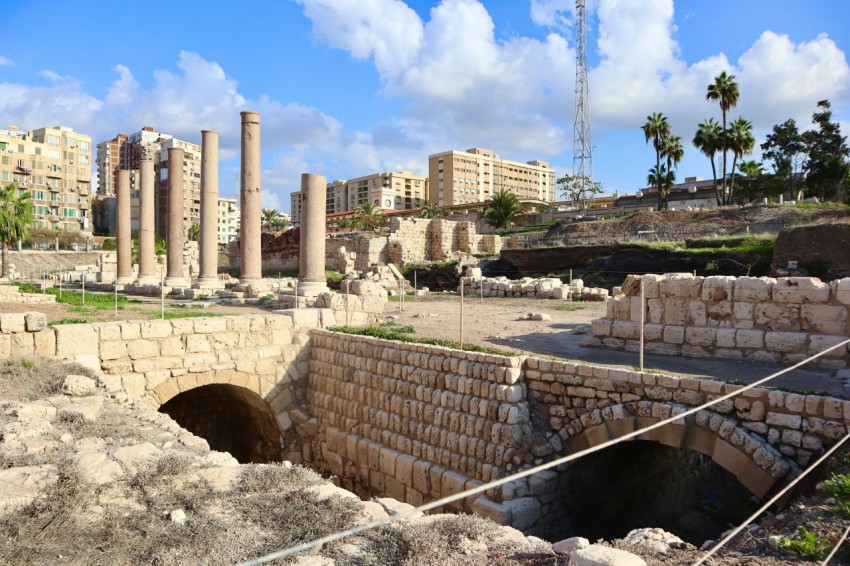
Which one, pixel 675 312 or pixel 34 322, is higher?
pixel 675 312

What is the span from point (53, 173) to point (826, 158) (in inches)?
3291

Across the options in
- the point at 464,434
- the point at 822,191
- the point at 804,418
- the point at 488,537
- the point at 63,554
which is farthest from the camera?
the point at 822,191

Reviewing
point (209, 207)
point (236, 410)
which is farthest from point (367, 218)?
point (236, 410)

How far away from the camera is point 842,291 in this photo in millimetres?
8406

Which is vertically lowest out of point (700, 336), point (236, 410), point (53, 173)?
point (236, 410)

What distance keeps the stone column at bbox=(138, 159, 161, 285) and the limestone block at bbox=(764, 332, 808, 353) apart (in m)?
24.4

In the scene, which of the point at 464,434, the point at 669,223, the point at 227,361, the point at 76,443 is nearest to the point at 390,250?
the point at 669,223

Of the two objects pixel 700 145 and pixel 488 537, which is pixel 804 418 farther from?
pixel 700 145

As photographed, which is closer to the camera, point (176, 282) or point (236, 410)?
point (236, 410)

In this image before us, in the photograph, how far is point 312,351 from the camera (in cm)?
1330

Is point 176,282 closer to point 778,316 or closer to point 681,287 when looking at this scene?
point 681,287

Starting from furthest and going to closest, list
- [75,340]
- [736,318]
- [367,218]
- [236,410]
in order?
[367,218] → [236,410] → [75,340] → [736,318]

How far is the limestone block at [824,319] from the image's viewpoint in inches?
332

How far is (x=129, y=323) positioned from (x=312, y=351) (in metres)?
3.85
